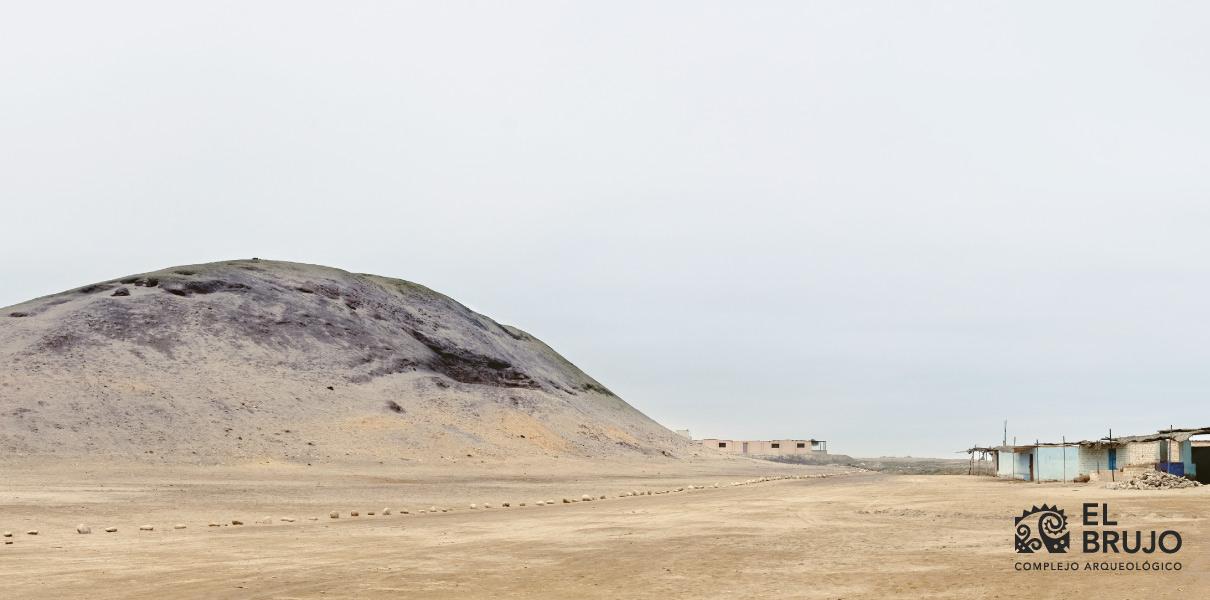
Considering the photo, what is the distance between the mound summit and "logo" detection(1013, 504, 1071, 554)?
4599cm

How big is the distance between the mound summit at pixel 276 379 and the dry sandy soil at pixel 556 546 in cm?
2113

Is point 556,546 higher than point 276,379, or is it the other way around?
point 276,379

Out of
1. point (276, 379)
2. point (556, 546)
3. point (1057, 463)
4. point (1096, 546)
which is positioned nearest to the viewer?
point (1096, 546)

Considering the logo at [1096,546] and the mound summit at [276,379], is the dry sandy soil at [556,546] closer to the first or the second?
the logo at [1096,546]

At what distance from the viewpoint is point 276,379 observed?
78.8 meters

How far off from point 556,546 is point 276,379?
6185cm

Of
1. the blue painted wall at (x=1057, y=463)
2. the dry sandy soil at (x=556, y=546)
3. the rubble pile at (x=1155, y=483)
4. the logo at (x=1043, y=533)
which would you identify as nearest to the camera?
the dry sandy soil at (x=556, y=546)

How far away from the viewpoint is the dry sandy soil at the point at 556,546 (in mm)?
15977

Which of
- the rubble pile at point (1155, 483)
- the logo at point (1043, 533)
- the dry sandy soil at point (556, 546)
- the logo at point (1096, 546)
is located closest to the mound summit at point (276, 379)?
the dry sandy soil at point (556, 546)

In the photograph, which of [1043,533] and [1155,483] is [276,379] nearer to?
[1155,483]

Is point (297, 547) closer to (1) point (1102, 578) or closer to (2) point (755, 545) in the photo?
(2) point (755, 545)

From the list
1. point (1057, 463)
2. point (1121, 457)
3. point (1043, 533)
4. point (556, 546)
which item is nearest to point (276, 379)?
point (1057, 463)

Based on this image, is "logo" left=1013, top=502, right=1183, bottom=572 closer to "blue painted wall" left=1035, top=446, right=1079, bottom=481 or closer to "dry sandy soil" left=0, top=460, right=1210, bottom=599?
"dry sandy soil" left=0, top=460, right=1210, bottom=599

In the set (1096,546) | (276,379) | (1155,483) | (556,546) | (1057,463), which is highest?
(276,379)
